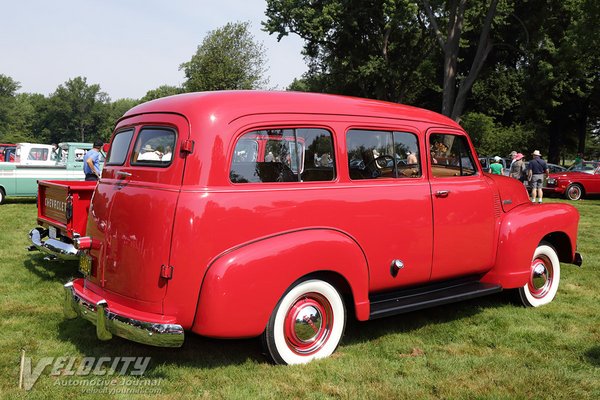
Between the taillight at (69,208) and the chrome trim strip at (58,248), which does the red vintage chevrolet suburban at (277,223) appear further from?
the taillight at (69,208)

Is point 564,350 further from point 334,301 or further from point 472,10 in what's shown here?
point 472,10

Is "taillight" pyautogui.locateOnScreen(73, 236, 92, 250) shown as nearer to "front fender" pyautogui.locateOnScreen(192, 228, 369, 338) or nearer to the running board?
"front fender" pyautogui.locateOnScreen(192, 228, 369, 338)

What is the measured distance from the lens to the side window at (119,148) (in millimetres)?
4434

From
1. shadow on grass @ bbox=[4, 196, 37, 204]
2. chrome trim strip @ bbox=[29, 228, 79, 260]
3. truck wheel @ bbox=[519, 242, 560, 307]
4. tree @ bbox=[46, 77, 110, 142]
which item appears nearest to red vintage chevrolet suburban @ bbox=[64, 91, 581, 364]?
truck wheel @ bbox=[519, 242, 560, 307]

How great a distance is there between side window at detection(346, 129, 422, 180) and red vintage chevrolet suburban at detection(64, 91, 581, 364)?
0.5 inches

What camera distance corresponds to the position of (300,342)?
13.1ft

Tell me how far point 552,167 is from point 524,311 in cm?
1825

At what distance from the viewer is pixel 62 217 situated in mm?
6641

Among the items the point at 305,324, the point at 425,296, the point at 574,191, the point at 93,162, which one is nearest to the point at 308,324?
the point at 305,324

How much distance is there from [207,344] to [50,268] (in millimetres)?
3713

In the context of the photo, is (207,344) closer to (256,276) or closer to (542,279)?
(256,276)

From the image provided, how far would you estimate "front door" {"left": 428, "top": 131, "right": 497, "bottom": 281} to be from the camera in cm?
481

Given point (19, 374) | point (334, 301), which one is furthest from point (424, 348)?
point (19, 374)

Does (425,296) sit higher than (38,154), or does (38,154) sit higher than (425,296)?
(38,154)
